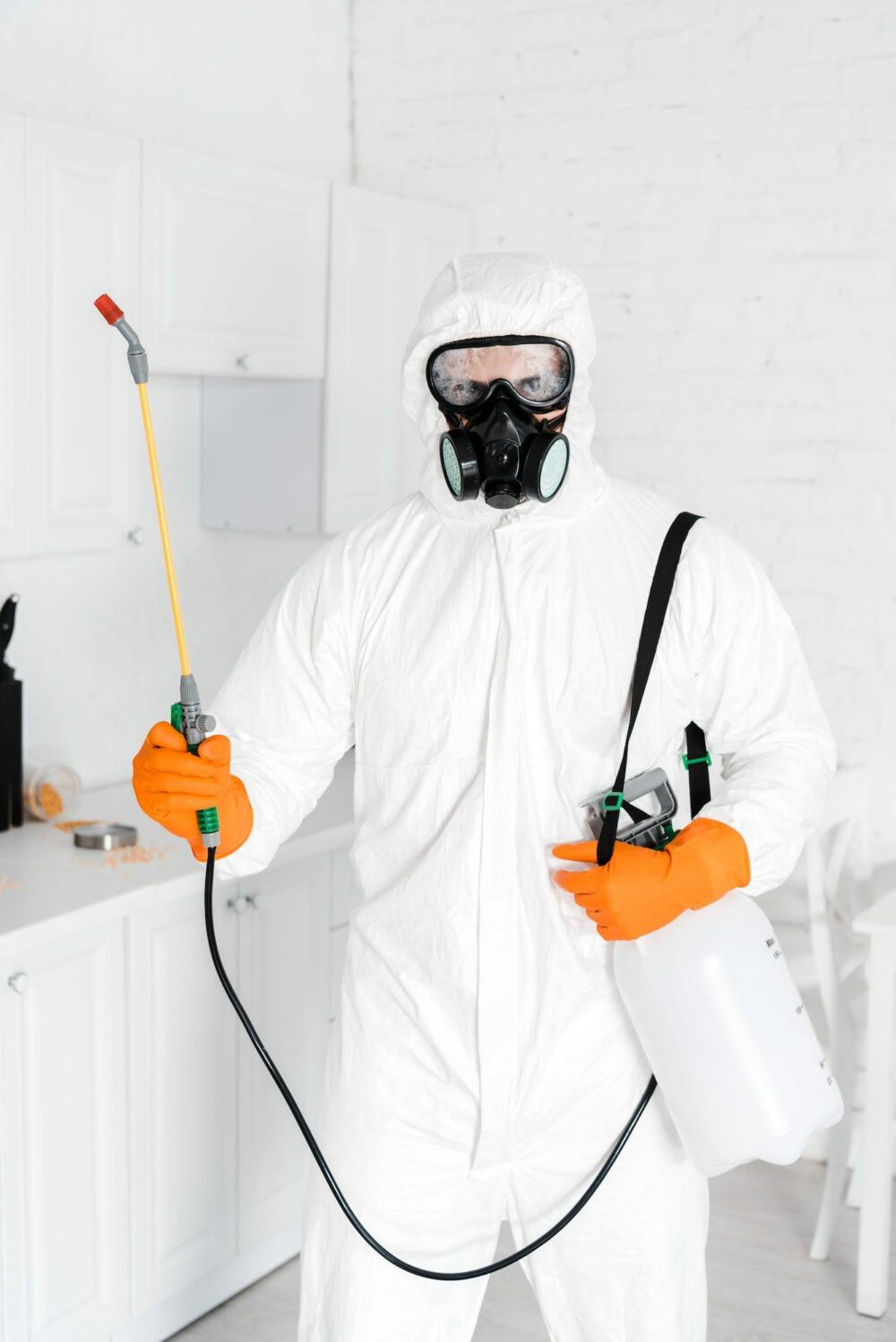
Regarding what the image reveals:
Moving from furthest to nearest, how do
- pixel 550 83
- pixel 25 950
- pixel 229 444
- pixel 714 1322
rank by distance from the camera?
pixel 550 83, pixel 229 444, pixel 714 1322, pixel 25 950

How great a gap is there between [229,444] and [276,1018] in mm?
1153

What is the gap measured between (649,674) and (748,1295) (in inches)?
58.0

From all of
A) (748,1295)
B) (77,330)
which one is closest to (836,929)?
(748,1295)

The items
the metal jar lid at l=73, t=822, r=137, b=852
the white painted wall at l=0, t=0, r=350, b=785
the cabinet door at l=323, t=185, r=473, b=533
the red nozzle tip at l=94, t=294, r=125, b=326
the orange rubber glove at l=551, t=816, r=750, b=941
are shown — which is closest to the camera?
the red nozzle tip at l=94, t=294, r=125, b=326

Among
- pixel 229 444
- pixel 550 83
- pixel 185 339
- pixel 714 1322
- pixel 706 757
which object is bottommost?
pixel 714 1322

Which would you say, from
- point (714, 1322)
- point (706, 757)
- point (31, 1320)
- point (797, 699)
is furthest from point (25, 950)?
point (714, 1322)

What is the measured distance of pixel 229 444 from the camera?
2887 mm

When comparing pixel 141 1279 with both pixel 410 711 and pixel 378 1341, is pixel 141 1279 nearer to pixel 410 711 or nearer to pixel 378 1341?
pixel 378 1341

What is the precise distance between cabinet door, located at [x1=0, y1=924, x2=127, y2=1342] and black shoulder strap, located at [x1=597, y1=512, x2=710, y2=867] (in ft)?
3.03

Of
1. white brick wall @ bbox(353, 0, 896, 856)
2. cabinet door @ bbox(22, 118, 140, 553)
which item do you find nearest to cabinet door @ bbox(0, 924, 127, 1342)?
cabinet door @ bbox(22, 118, 140, 553)

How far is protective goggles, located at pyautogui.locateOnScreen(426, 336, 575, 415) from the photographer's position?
1574mm

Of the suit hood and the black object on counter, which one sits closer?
the suit hood

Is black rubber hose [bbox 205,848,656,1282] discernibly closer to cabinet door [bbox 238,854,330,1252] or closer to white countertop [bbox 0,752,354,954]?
white countertop [bbox 0,752,354,954]

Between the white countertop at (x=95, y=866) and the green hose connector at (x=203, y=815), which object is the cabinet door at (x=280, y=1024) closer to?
the white countertop at (x=95, y=866)
